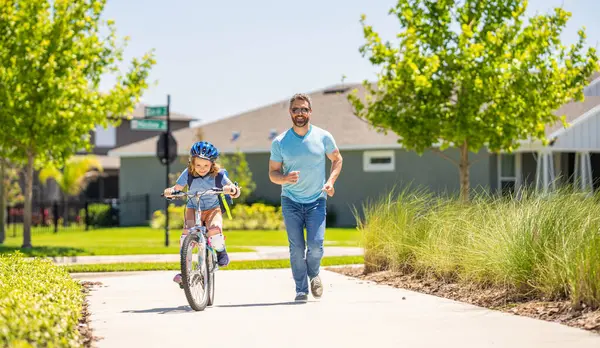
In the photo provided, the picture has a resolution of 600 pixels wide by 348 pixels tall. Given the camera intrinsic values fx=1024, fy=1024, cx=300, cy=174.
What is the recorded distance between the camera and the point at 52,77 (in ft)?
70.9

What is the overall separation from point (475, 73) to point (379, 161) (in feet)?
41.4

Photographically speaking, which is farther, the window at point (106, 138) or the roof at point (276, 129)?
the window at point (106, 138)

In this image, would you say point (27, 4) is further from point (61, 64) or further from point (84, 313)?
point (84, 313)

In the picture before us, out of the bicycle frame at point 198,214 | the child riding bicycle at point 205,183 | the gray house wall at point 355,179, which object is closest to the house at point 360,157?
the gray house wall at point 355,179

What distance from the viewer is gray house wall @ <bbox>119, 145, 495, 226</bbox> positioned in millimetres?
32906

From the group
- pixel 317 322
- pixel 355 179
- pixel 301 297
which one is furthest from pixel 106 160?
pixel 317 322

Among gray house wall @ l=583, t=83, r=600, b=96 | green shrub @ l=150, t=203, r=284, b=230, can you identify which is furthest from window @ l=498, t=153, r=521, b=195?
green shrub @ l=150, t=203, r=284, b=230

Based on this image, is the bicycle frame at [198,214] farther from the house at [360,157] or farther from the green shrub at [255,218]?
the green shrub at [255,218]

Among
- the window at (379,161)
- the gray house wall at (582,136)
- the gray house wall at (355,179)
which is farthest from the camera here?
the window at (379,161)

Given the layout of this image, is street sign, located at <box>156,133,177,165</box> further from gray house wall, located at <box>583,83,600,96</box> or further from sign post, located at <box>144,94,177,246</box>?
gray house wall, located at <box>583,83,600,96</box>

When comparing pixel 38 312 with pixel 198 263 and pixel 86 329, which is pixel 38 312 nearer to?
pixel 86 329

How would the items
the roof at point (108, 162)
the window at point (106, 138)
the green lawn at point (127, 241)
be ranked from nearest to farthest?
the green lawn at point (127, 241)
the roof at point (108, 162)
the window at point (106, 138)

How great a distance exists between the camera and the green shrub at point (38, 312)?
6.44 meters

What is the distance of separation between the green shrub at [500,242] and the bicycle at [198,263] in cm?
281
